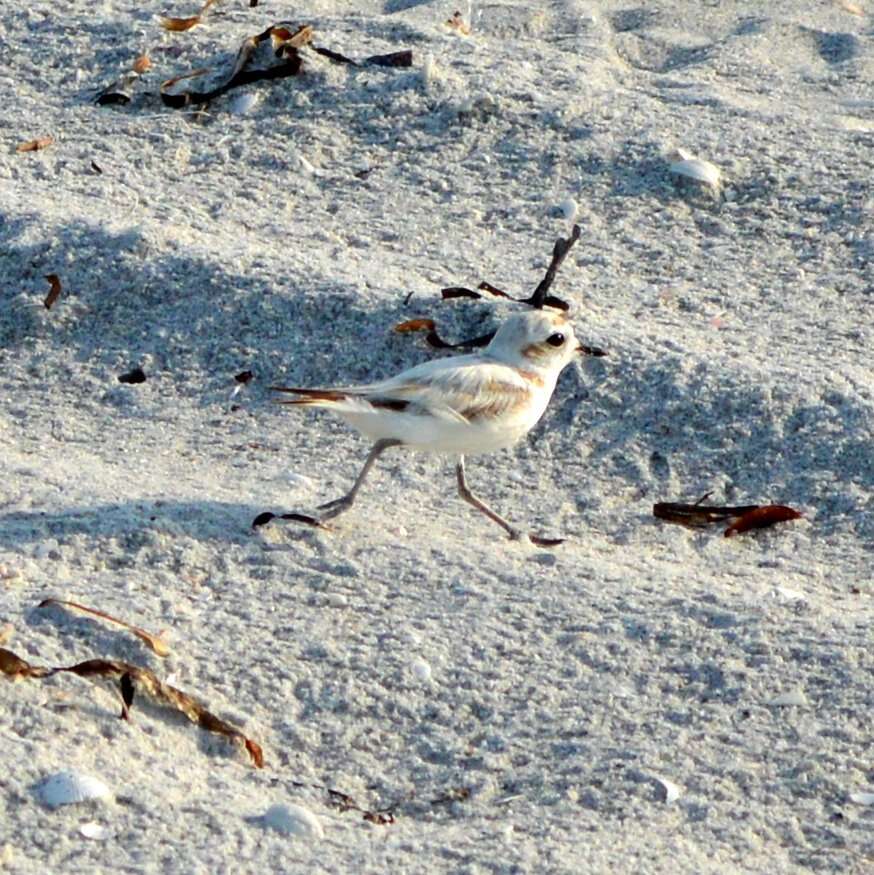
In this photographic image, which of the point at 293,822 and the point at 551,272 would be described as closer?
the point at 293,822

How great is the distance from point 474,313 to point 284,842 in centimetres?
212

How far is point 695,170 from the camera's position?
214 inches

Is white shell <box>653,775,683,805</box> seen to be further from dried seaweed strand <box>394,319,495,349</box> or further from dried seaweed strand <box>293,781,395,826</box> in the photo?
dried seaweed strand <box>394,319,495,349</box>

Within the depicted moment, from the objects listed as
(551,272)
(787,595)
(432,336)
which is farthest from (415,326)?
(787,595)

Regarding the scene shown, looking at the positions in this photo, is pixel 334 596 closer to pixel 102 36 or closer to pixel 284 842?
pixel 284 842

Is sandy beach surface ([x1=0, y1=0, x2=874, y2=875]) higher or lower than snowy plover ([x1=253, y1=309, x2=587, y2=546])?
lower

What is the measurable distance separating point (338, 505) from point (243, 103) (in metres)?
2.02

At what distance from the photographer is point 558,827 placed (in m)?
3.22

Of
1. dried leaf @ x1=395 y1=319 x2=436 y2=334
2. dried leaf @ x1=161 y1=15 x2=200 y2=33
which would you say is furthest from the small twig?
dried leaf @ x1=161 y1=15 x2=200 y2=33

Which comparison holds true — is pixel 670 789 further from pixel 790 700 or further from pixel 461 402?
pixel 461 402

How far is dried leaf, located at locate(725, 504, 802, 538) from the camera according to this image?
4.30 m

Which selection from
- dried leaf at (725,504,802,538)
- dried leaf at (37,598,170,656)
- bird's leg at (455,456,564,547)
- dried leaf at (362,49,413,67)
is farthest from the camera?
dried leaf at (362,49,413,67)

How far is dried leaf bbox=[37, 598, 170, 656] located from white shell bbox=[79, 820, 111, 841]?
530 mm

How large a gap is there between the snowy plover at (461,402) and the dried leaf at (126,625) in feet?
1.73
